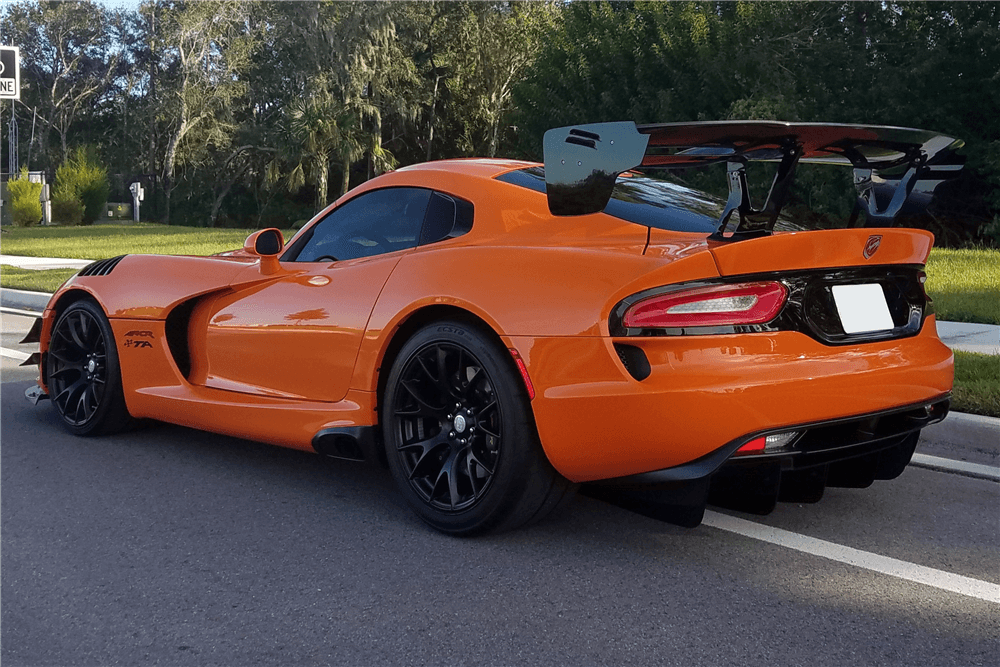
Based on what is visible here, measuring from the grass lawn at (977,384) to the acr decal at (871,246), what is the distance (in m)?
2.33

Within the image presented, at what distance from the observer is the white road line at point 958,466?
4.92 m

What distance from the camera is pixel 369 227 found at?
4.64 meters

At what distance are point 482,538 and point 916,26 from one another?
26.8m

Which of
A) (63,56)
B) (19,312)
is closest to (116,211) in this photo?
(63,56)

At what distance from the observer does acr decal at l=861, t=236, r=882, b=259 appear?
3732 millimetres

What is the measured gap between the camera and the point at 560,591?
344 cm

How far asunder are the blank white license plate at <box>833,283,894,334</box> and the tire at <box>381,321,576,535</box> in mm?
1129

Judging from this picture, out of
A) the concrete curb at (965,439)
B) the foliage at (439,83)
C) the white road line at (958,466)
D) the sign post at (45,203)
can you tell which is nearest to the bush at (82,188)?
the sign post at (45,203)

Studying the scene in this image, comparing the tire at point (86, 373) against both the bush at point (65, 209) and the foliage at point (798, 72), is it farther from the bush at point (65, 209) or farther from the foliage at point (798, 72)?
the bush at point (65, 209)

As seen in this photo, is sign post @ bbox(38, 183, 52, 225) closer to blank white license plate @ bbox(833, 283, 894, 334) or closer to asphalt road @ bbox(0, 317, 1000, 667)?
asphalt road @ bbox(0, 317, 1000, 667)

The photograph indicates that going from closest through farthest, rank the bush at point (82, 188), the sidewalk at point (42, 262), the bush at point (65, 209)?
the sidewalk at point (42, 262) → the bush at point (65, 209) → the bush at point (82, 188)

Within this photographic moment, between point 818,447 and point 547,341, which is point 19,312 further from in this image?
point 818,447

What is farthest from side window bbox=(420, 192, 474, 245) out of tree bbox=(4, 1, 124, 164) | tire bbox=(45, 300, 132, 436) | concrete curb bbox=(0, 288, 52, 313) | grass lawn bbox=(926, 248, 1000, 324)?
tree bbox=(4, 1, 124, 164)

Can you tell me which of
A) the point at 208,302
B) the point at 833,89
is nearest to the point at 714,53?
the point at 833,89
